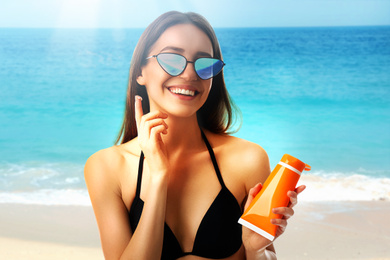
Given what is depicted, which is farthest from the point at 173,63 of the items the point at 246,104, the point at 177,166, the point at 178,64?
the point at 246,104

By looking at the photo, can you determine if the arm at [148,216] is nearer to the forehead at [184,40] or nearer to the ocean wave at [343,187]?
the forehead at [184,40]

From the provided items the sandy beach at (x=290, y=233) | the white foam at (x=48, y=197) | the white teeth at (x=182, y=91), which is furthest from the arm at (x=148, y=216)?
the white foam at (x=48, y=197)

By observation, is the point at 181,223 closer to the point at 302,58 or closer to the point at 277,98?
the point at 277,98

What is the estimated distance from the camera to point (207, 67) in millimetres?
1737

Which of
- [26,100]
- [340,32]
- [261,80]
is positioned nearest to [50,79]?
[26,100]

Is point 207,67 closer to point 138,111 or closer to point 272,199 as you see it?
point 138,111

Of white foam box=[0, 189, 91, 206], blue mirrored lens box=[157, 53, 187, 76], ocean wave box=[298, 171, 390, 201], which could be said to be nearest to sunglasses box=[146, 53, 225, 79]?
blue mirrored lens box=[157, 53, 187, 76]

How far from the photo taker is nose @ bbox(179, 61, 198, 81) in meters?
1.70

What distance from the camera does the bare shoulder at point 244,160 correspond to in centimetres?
195

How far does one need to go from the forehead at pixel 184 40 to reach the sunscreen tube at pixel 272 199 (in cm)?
51

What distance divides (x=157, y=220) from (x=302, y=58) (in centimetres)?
2004

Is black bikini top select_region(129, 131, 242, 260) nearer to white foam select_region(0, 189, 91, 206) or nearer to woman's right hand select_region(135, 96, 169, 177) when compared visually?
woman's right hand select_region(135, 96, 169, 177)

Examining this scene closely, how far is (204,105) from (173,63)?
37cm

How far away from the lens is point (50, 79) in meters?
16.5
